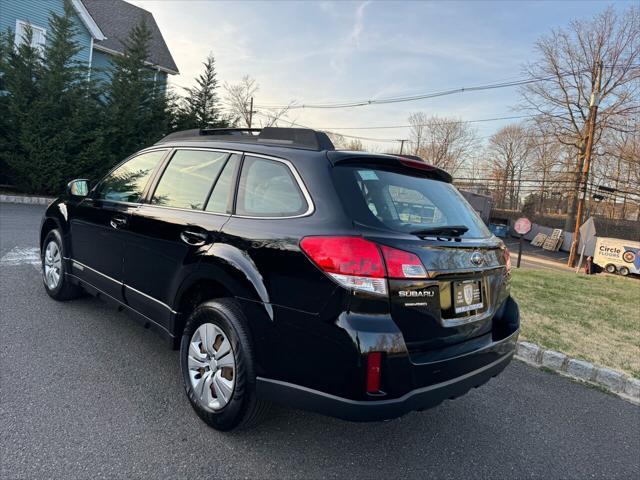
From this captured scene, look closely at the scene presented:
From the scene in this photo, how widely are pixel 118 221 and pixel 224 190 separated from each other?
4.31 feet

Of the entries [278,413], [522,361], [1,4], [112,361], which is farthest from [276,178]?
[1,4]

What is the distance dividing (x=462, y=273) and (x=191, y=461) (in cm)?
181

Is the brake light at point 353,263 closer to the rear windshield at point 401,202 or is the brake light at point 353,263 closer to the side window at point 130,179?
the rear windshield at point 401,202

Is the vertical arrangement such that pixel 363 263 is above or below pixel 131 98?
below

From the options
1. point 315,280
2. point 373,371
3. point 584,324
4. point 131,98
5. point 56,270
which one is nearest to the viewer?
point 373,371

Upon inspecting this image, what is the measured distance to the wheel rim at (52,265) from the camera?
4.52m

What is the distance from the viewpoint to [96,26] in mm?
20203

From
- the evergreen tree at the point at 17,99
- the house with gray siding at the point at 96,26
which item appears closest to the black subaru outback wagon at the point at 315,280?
the evergreen tree at the point at 17,99

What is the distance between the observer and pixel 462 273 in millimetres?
2324

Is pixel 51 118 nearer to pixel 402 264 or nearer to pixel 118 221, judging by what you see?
pixel 118 221

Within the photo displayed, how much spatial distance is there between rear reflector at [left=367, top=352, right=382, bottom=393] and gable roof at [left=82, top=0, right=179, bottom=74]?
23.6 meters

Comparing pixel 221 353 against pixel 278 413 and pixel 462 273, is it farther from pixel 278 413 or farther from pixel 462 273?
pixel 462 273

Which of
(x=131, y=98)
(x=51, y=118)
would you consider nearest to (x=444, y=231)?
(x=51, y=118)

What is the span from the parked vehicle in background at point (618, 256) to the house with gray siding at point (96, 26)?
1050 inches
